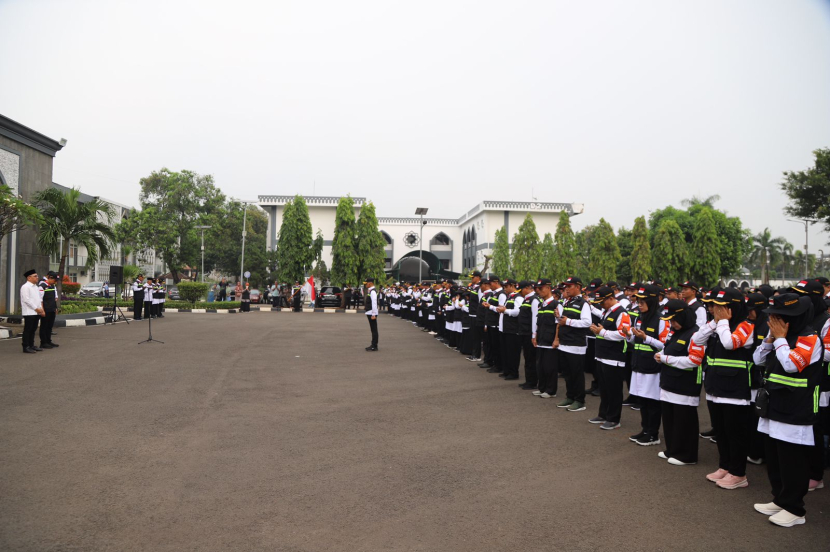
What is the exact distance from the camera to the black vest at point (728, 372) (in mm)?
4984

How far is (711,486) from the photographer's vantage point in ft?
16.7

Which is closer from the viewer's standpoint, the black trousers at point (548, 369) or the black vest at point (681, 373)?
the black vest at point (681, 373)

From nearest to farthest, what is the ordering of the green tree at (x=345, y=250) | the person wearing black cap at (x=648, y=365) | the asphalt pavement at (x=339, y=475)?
1. the asphalt pavement at (x=339, y=475)
2. the person wearing black cap at (x=648, y=365)
3. the green tree at (x=345, y=250)

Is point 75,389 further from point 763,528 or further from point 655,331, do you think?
point 763,528

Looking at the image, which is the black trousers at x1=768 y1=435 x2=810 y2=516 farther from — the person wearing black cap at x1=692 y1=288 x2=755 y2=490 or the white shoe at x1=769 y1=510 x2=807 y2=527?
the person wearing black cap at x1=692 y1=288 x2=755 y2=490

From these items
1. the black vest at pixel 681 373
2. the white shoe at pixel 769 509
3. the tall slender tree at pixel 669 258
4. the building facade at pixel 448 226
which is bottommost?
the white shoe at pixel 769 509

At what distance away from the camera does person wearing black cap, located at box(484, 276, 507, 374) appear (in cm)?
1134

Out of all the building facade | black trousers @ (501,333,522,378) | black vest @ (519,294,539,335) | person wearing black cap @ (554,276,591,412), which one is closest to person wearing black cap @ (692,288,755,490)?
person wearing black cap @ (554,276,591,412)

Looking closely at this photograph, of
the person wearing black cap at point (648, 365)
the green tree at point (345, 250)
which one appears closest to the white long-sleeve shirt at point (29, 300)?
the person wearing black cap at point (648, 365)

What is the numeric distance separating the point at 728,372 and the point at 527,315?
5.10m

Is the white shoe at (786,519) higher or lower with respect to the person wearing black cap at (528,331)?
lower

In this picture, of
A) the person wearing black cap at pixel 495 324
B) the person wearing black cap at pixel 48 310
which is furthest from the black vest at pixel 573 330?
the person wearing black cap at pixel 48 310

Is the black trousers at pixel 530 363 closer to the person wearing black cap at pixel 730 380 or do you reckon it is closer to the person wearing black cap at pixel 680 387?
the person wearing black cap at pixel 680 387

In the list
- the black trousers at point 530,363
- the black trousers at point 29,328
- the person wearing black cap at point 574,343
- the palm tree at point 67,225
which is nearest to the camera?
the person wearing black cap at point 574,343
